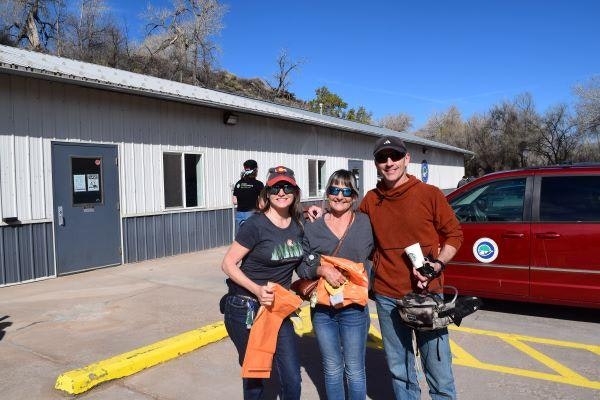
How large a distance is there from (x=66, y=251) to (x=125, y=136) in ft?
7.70

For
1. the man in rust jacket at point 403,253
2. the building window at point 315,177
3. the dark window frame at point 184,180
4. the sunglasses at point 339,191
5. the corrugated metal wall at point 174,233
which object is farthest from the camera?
the building window at point 315,177

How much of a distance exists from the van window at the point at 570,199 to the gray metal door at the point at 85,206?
6.88 metres

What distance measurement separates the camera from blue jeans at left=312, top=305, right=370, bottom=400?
2730 millimetres

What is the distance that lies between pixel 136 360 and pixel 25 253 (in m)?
4.28

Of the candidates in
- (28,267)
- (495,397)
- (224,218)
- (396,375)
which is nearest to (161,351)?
(396,375)

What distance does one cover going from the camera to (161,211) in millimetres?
9398

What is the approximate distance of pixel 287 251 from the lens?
8.86ft

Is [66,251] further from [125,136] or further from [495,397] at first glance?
[495,397]

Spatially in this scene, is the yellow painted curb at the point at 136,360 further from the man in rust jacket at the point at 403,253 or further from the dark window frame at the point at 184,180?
the dark window frame at the point at 184,180

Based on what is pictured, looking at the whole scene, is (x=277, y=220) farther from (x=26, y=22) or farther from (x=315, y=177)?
(x=26, y=22)

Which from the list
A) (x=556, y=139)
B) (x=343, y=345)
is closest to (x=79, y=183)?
(x=343, y=345)

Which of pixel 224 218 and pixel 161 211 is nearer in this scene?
pixel 161 211

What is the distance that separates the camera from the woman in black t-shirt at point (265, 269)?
8.68 ft

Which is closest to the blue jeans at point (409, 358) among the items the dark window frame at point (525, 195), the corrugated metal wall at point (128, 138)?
the dark window frame at point (525, 195)
